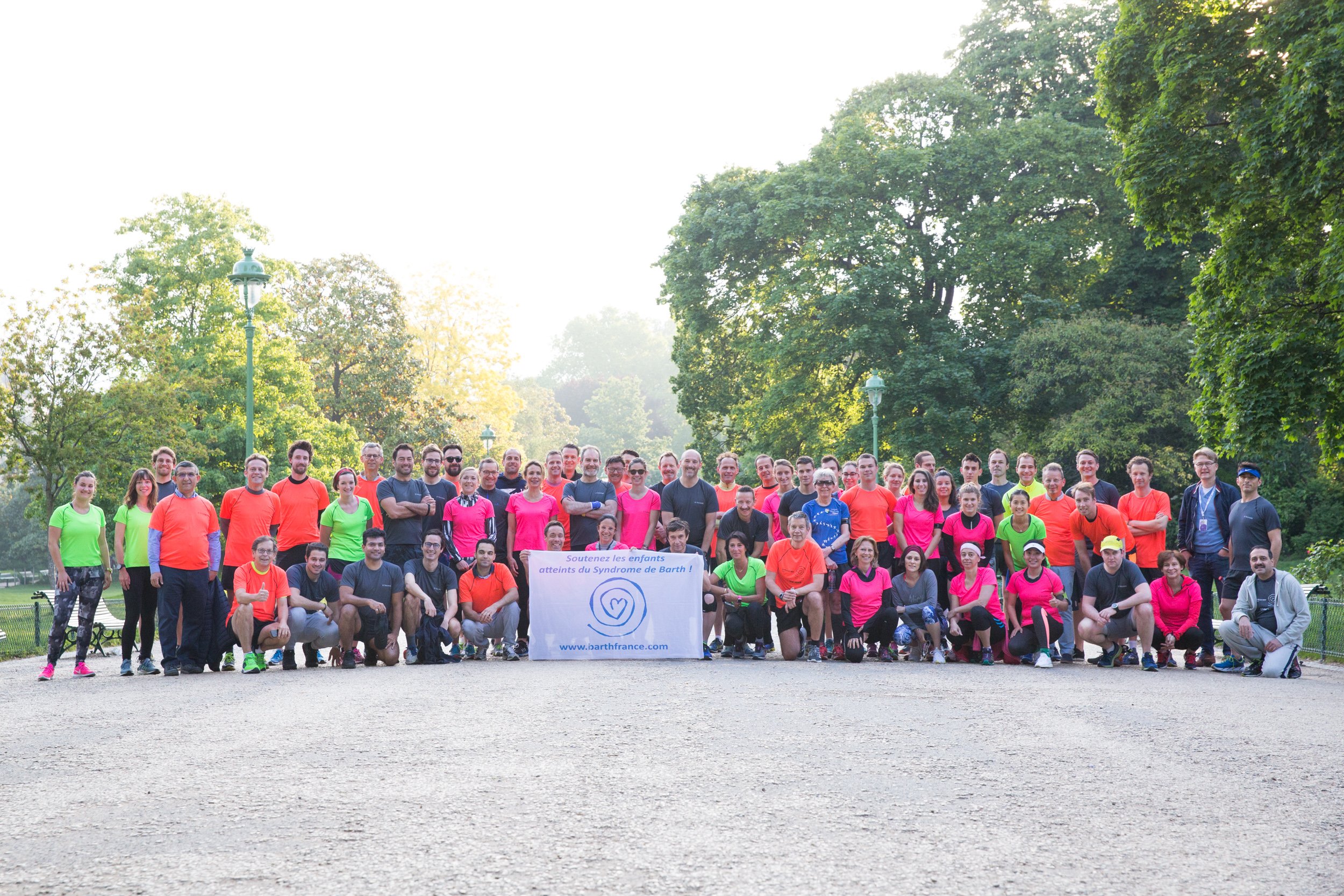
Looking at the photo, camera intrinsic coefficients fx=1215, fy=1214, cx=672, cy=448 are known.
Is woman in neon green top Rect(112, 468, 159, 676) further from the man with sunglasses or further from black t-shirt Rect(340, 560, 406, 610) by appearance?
the man with sunglasses

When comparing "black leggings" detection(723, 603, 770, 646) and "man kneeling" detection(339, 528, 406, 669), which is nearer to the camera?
"man kneeling" detection(339, 528, 406, 669)

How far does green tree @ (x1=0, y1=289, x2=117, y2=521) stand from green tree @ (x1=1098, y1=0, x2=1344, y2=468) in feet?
71.5

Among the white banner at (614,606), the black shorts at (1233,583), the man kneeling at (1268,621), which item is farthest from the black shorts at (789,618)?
the black shorts at (1233,583)

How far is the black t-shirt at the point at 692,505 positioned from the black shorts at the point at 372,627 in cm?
329

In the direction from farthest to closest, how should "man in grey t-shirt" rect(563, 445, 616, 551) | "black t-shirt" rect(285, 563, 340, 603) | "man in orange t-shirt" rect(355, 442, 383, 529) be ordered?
"man in grey t-shirt" rect(563, 445, 616, 551) → "man in orange t-shirt" rect(355, 442, 383, 529) → "black t-shirt" rect(285, 563, 340, 603)

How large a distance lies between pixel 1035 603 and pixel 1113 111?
10.2m

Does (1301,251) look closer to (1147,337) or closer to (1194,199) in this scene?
(1194,199)

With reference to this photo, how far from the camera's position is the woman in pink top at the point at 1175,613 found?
39.9 ft

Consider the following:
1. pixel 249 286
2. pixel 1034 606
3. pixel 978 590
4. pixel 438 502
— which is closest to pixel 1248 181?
pixel 1034 606

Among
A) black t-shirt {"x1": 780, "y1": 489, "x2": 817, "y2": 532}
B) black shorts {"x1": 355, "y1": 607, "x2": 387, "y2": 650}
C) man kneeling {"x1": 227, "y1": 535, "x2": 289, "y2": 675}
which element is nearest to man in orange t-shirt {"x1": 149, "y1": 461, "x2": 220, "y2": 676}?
man kneeling {"x1": 227, "y1": 535, "x2": 289, "y2": 675}

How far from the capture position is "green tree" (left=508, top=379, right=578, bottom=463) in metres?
113

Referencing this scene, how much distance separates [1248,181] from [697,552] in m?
10.0

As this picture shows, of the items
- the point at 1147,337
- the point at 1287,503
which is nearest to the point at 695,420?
the point at 1147,337

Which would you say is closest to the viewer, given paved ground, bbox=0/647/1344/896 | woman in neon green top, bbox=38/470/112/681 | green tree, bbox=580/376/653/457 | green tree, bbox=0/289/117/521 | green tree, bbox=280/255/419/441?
paved ground, bbox=0/647/1344/896
